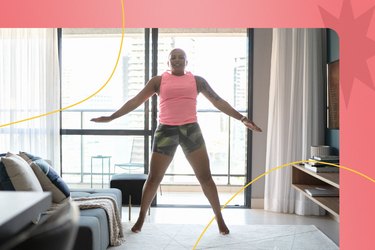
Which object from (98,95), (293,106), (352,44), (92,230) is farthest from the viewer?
(98,95)

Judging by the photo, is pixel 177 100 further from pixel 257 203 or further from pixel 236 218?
pixel 257 203

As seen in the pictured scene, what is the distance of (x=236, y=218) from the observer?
3.75 metres

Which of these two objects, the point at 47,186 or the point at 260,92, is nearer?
the point at 47,186

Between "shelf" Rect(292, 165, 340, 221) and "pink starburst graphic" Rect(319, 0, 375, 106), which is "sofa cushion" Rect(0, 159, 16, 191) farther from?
"shelf" Rect(292, 165, 340, 221)

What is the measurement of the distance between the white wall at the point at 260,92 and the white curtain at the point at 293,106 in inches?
5.0

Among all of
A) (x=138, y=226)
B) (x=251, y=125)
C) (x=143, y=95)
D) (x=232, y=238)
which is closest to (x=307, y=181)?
(x=232, y=238)

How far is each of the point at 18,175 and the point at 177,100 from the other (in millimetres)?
1177

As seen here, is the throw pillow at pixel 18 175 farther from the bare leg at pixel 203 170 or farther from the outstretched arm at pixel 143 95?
the bare leg at pixel 203 170

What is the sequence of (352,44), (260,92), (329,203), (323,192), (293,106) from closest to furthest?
(352,44), (329,203), (323,192), (293,106), (260,92)

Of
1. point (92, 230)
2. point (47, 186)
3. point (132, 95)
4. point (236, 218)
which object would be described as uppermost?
point (132, 95)

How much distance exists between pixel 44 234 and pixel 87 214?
2018 mm

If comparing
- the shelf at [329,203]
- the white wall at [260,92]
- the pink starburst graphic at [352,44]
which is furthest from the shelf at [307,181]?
the pink starburst graphic at [352,44]

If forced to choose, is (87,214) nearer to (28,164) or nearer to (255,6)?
(28,164)

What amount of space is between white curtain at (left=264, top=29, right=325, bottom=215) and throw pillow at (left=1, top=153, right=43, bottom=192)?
7.61 feet
